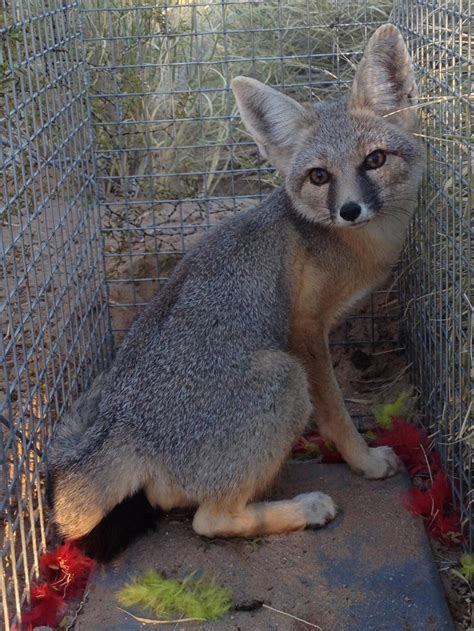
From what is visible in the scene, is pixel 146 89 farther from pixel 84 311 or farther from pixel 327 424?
pixel 327 424

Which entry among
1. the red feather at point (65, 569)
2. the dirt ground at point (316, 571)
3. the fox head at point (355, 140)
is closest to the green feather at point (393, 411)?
the dirt ground at point (316, 571)

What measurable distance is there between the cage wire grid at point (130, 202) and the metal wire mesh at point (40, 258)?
0.04ft

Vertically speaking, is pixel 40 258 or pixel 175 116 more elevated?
pixel 175 116

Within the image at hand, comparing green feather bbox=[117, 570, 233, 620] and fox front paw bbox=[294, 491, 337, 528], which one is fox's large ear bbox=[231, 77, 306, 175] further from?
green feather bbox=[117, 570, 233, 620]

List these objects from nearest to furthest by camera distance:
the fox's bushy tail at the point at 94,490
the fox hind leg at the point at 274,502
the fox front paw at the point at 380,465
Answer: the fox's bushy tail at the point at 94,490, the fox hind leg at the point at 274,502, the fox front paw at the point at 380,465

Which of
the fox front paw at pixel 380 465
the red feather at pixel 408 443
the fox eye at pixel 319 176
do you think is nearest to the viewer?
the fox eye at pixel 319 176

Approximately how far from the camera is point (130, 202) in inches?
198

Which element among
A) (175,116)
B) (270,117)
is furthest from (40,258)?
(175,116)

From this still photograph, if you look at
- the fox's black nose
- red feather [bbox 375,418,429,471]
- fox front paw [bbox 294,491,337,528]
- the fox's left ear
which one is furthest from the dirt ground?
the fox's left ear

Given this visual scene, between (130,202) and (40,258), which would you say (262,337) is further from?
(130,202)

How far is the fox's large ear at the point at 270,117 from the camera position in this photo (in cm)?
378

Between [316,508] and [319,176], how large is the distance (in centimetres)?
141

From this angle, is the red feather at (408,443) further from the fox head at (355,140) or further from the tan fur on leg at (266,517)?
the fox head at (355,140)

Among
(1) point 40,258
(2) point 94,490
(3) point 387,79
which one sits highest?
(3) point 387,79
